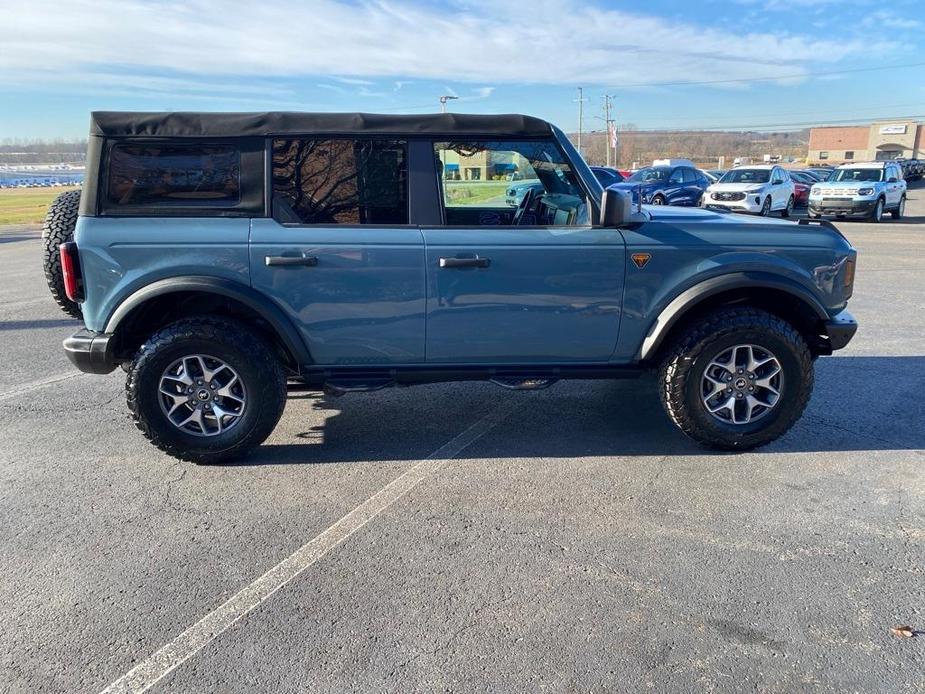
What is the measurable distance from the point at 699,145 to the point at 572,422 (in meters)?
132

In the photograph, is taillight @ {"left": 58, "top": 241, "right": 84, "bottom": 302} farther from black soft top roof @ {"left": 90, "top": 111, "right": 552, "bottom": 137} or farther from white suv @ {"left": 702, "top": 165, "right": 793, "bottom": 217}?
white suv @ {"left": 702, "top": 165, "right": 793, "bottom": 217}

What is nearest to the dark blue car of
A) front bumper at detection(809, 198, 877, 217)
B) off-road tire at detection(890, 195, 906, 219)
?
front bumper at detection(809, 198, 877, 217)

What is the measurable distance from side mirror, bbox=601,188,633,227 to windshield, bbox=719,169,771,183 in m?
19.8

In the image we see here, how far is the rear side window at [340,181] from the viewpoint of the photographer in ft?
12.6

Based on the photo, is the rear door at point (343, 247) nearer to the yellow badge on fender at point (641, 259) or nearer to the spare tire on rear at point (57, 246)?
the yellow badge on fender at point (641, 259)

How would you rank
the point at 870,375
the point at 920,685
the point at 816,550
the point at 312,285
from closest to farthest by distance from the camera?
1. the point at 920,685
2. the point at 816,550
3. the point at 312,285
4. the point at 870,375

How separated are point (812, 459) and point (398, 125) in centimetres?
320

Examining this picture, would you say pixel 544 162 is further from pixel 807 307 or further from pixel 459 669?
pixel 459 669

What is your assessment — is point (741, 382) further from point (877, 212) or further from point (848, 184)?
point (877, 212)

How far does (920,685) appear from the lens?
2.28m

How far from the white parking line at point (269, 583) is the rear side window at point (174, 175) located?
1.89m

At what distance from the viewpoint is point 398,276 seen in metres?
3.82

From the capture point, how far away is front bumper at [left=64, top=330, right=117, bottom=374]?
3781mm

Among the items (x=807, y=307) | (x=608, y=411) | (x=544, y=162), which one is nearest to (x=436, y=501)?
(x=608, y=411)
